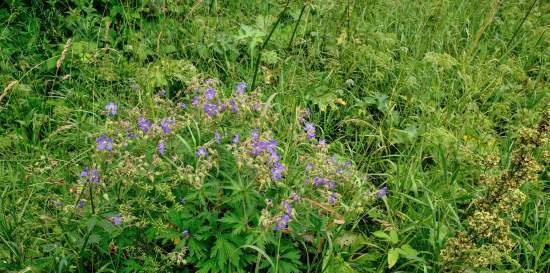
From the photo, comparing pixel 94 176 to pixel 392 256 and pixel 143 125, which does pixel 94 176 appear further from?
pixel 392 256

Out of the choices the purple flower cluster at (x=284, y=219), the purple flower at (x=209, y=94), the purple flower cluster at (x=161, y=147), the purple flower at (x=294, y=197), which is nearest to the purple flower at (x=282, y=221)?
the purple flower cluster at (x=284, y=219)

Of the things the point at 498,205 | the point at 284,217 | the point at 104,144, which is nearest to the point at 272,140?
the point at 284,217

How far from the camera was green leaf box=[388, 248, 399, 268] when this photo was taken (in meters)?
2.30

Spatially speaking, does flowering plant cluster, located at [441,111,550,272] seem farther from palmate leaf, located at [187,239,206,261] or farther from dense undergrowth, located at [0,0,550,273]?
palmate leaf, located at [187,239,206,261]

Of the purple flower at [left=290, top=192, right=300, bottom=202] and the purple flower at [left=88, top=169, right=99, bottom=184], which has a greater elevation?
the purple flower at [left=88, top=169, right=99, bottom=184]

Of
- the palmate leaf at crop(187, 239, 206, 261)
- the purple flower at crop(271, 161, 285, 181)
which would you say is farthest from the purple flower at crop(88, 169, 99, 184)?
the purple flower at crop(271, 161, 285, 181)

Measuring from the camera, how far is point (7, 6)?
12.3 feet

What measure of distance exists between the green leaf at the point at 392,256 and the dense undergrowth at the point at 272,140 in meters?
0.01

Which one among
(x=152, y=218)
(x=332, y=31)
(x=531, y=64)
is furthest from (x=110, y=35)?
(x=531, y=64)

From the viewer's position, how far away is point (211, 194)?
210 centimetres

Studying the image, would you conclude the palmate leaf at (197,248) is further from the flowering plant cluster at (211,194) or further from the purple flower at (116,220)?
the purple flower at (116,220)

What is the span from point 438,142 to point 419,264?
79 cm

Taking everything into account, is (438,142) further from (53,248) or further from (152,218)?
(53,248)

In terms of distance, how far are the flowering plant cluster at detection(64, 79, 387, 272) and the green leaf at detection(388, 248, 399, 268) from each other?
245mm
